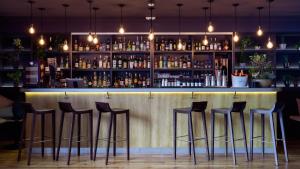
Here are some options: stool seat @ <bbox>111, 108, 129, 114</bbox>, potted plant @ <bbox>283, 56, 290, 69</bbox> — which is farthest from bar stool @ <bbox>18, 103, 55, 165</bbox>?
potted plant @ <bbox>283, 56, 290, 69</bbox>

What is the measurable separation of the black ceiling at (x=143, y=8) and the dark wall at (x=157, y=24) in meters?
0.21

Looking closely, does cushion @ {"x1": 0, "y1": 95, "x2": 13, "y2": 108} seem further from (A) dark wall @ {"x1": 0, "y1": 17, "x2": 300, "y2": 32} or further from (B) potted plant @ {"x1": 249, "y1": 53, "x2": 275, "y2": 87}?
(B) potted plant @ {"x1": 249, "y1": 53, "x2": 275, "y2": 87}

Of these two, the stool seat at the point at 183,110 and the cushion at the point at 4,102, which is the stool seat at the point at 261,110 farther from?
the cushion at the point at 4,102

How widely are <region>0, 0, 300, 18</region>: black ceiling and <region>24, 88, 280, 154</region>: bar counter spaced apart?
2.02m

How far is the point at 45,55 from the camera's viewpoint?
31.2ft

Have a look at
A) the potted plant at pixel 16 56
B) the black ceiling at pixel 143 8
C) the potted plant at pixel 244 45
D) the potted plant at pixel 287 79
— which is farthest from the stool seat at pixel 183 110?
the potted plant at pixel 16 56

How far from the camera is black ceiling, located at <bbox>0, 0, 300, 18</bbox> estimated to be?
8164 millimetres

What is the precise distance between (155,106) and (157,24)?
330 centimetres

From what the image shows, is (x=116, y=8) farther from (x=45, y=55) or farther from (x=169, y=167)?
(x=169, y=167)

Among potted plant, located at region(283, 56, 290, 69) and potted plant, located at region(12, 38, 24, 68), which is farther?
potted plant, located at region(283, 56, 290, 69)

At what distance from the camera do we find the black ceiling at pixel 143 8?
816 centimetres

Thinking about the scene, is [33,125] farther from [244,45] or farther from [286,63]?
[286,63]

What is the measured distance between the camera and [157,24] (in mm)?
9820

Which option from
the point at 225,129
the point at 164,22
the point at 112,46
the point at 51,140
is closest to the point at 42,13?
the point at 112,46
